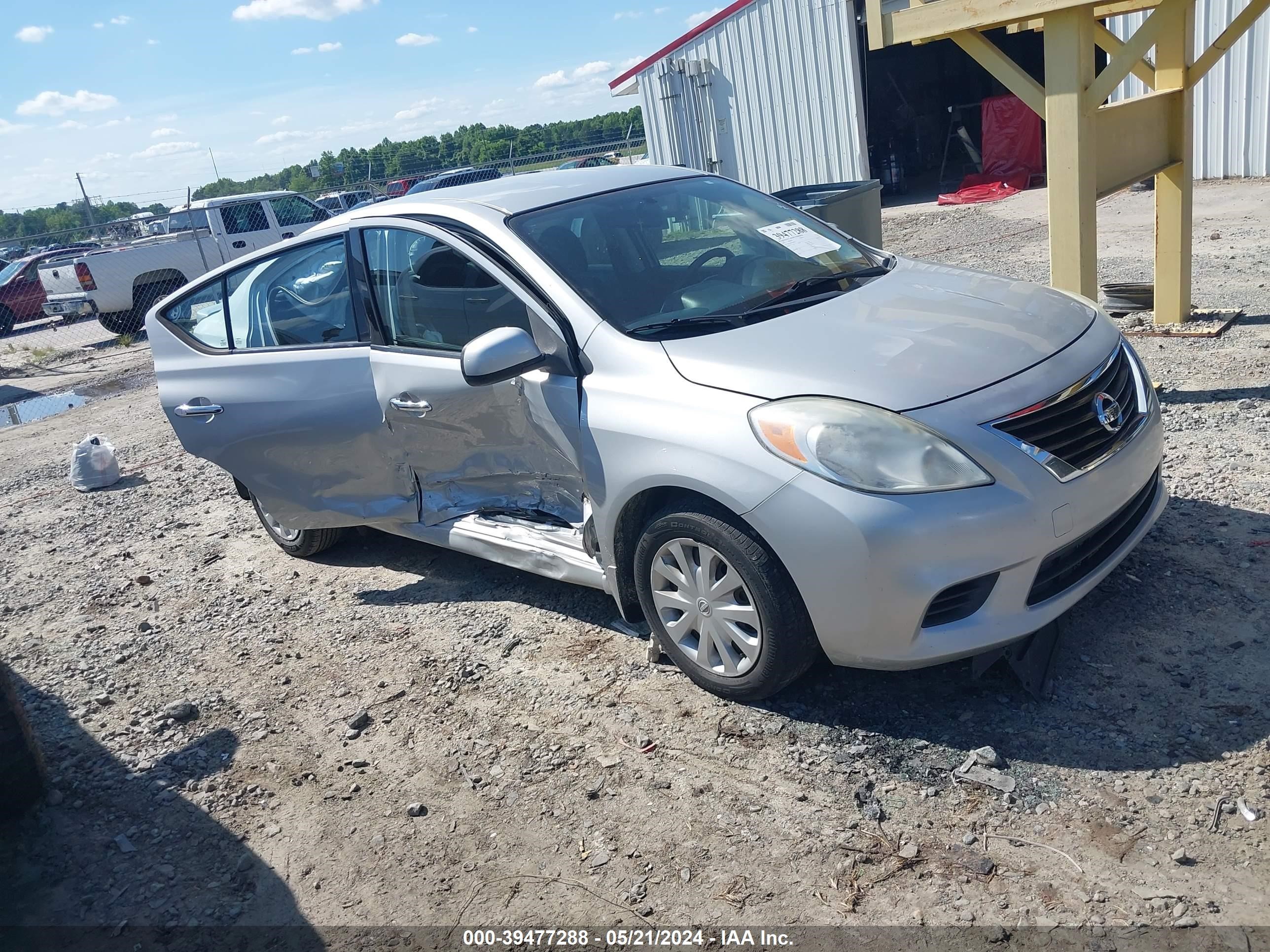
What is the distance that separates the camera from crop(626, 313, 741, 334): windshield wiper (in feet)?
11.8

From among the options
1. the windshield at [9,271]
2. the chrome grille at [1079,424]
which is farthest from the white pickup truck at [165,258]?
the chrome grille at [1079,424]

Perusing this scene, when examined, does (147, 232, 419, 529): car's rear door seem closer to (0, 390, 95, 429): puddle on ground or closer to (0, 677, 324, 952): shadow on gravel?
(0, 677, 324, 952): shadow on gravel

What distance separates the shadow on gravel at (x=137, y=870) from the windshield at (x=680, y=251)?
2151 mm

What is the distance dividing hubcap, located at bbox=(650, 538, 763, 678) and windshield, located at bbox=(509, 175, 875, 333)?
0.81 m

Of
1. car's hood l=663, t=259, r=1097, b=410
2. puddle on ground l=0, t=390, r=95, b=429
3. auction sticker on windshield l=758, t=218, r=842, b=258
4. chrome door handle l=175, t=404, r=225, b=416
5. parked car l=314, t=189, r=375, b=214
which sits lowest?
puddle on ground l=0, t=390, r=95, b=429

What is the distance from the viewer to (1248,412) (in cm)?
529

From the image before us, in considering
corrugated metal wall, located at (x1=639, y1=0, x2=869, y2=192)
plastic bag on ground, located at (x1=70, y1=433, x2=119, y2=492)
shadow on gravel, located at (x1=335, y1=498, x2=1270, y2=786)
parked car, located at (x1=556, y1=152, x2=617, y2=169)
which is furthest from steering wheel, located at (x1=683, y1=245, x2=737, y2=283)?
parked car, located at (x1=556, y1=152, x2=617, y2=169)

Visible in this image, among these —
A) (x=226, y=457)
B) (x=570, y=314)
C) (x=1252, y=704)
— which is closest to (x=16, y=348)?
(x=226, y=457)

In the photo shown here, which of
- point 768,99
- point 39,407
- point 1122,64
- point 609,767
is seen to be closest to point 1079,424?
point 609,767

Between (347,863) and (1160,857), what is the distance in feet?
7.40

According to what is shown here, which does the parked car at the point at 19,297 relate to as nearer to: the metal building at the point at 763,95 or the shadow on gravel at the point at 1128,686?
the metal building at the point at 763,95

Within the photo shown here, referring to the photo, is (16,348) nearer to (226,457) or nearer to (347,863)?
(226,457)

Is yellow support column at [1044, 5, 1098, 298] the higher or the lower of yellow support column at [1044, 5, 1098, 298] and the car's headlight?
the higher

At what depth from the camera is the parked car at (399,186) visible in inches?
977
